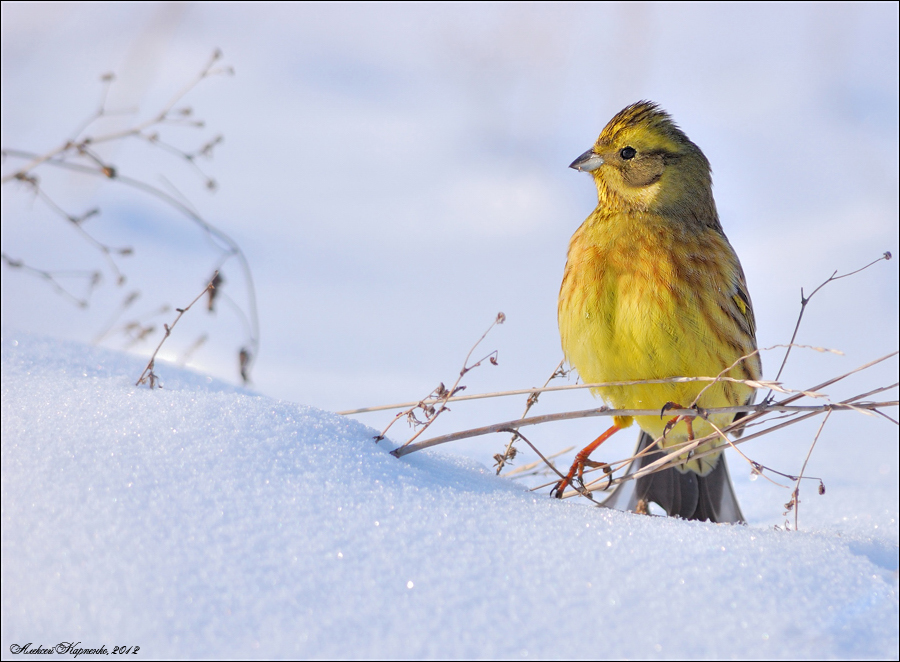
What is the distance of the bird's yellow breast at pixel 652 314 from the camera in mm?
2596

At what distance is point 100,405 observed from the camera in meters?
2.21

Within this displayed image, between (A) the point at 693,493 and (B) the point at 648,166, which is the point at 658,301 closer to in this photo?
(B) the point at 648,166

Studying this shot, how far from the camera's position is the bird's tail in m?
3.06

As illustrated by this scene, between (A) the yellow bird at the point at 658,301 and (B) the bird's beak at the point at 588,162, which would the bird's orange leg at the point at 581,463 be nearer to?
(A) the yellow bird at the point at 658,301

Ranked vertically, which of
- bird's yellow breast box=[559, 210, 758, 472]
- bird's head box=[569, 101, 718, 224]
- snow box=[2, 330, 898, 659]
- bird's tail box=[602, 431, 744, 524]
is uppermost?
bird's head box=[569, 101, 718, 224]

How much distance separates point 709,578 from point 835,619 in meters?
0.25

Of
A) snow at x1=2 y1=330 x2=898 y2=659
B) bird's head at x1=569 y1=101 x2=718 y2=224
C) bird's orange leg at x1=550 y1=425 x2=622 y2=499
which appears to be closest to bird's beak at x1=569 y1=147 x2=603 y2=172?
bird's head at x1=569 y1=101 x2=718 y2=224

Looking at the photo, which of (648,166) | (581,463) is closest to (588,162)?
(648,166)

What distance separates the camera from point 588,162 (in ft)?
10.6

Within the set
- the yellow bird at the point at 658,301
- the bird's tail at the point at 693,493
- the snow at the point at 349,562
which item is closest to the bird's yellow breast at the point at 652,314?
the yellow bird at the point at 658,301

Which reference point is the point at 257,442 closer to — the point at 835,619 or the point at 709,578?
the point at 709,578

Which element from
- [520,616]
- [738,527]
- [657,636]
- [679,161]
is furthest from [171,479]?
[679,161]

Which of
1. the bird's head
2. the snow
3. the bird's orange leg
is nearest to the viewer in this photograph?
the snow

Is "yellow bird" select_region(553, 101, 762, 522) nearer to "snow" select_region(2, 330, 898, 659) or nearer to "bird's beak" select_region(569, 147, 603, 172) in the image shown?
"bird's beak" select_region(569, 147, 603, 172)
